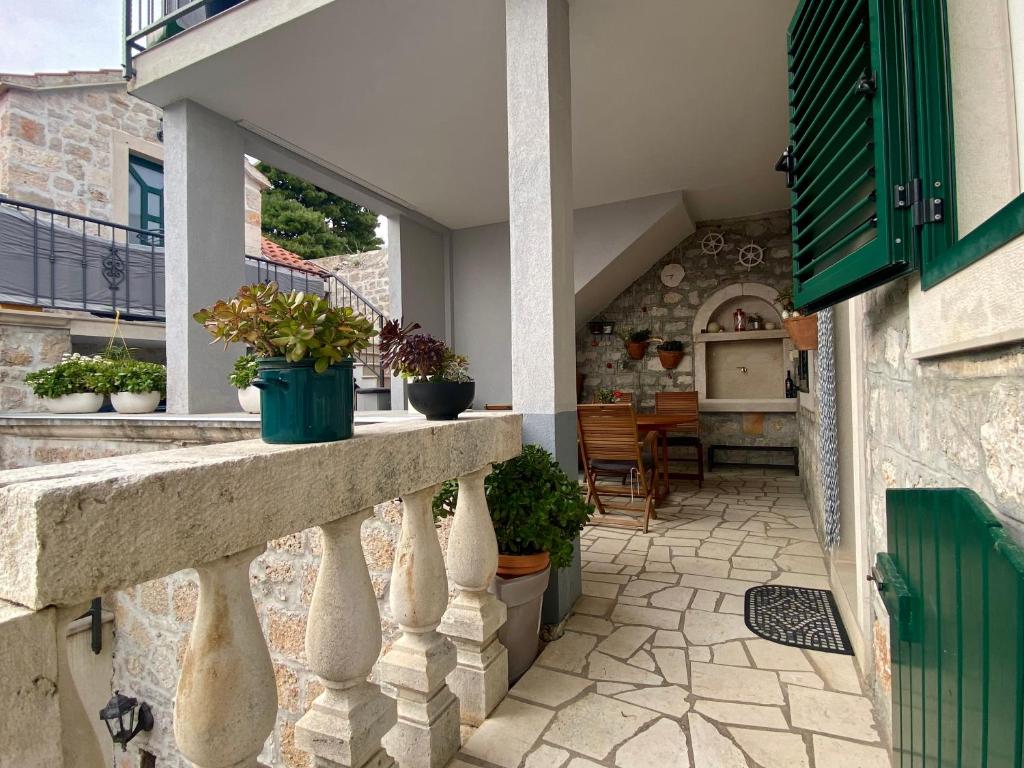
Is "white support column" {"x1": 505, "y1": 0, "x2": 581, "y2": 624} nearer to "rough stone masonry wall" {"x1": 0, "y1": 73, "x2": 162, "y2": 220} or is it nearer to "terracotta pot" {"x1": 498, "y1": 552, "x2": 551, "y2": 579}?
"terracotta pot" {"x1": 498, "y1": 552, "x2": 551, "y2": 579}

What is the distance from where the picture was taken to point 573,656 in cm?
213

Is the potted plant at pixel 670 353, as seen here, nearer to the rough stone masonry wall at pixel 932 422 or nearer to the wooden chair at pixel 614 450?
the wooden chair at pixel 614 450

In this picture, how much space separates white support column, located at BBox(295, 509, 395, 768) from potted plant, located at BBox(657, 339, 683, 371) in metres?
5.80

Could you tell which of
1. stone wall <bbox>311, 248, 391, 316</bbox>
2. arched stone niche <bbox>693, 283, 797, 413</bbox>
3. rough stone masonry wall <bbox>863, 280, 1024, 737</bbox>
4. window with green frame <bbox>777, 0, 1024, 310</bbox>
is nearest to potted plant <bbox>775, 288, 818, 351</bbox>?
rough stone masonry wall <bbox>863, 280, 1024, 737</bbox>

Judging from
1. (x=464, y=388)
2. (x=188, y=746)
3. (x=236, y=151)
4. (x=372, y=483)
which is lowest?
(x=188, y=746)

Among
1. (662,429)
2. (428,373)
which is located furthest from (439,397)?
(662,429)

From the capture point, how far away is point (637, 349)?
6.57 meters

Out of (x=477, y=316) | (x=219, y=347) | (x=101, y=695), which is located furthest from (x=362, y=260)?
(x=101, y=695)

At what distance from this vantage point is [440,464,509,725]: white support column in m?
1.73

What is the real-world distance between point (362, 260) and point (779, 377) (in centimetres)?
636

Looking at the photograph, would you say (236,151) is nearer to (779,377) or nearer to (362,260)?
(362,260)

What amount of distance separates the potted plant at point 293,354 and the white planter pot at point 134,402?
322cm

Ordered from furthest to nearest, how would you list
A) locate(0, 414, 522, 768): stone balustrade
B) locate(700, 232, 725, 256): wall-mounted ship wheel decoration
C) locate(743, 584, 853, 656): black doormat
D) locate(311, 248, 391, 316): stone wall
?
locate(311, 248, 391, 316): stone wall
locate(700, 232, 725, 256): wall-mounted ship wheel decoration
locate(743, 584, 853, 656): black doormat
locate(0, 414, 522, 768): stone balustrade

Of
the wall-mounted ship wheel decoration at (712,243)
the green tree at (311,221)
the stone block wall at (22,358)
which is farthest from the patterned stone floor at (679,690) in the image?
the green tree at (311,221)
